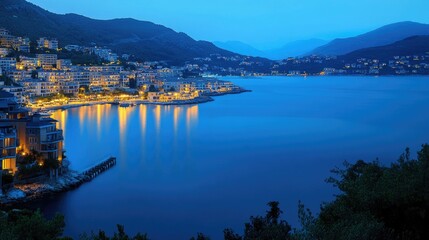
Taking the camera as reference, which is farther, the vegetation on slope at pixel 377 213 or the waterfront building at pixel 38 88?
the waterfront building at pixel 38 88

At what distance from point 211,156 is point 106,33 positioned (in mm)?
35286

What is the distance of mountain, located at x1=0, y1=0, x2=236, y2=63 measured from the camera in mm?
26344

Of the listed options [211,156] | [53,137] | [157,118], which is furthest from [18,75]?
[53,137]

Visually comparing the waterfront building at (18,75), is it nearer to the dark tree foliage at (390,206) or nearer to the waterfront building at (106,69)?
the waterfront building at (106,69)

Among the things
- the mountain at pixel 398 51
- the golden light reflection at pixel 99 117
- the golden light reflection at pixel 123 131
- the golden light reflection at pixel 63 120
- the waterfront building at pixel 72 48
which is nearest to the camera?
the golden light reflection at pixel 123 131

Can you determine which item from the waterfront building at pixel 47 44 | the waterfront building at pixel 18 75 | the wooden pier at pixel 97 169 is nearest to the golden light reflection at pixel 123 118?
the wooden pier at pixel 97 169

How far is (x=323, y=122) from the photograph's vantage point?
1296cm

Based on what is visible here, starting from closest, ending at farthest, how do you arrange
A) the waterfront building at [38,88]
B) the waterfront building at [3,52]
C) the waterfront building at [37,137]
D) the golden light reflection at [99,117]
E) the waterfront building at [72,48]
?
the waterfront building at [37,137]
the golden light reflection at [99,117]
the waterfront building at [38,88]
the waterfront building at [3,52]
the waterfront building at [72,48]

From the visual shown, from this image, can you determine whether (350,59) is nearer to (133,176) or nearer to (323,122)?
(323,122)

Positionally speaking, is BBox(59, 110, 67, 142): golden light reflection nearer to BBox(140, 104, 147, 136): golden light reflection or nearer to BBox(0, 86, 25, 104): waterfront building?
BBox(0, 86, 25, 104): waterfront building

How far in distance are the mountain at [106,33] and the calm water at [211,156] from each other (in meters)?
13.1

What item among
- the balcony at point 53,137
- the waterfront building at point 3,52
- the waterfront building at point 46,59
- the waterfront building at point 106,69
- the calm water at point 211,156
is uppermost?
the waterfront building at point 3,52

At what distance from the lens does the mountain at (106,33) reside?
26.3 m

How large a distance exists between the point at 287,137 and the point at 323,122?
2.82 m
